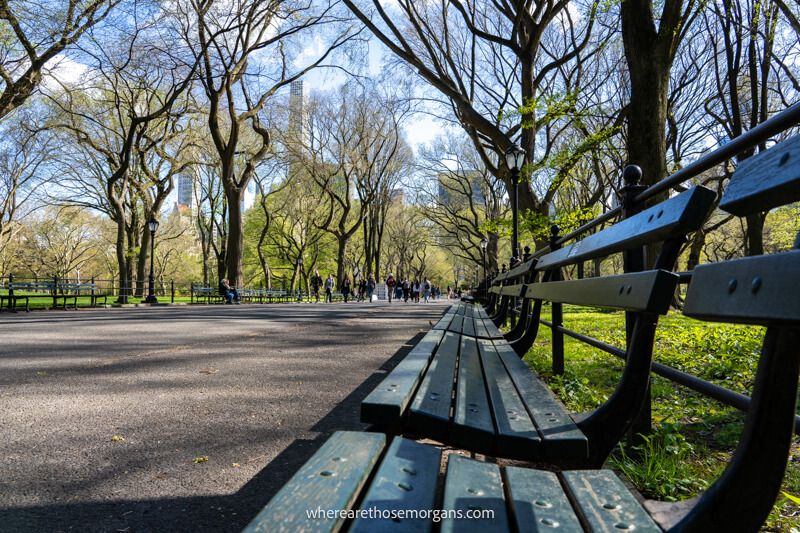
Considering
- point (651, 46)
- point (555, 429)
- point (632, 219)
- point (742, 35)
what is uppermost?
point (742, 35)

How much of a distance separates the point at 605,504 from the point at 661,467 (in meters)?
1.37

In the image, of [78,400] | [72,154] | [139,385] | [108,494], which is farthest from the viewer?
[72,154]

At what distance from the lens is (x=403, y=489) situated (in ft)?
4.09

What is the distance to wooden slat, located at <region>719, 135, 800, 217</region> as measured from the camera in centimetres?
92

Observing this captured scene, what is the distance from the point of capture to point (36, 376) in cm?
472

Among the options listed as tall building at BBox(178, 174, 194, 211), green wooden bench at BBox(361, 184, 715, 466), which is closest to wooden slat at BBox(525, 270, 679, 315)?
green wooden bench at BBox(361, 184, 715, 466)

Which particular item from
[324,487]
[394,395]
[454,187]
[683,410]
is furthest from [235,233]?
[324,487]

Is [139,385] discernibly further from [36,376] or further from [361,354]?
[361,354]

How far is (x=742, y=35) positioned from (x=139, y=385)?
1567 cm

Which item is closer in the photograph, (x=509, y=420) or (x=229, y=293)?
(x=509, y=420)

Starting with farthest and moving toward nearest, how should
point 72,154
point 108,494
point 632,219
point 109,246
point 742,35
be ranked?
point 109,246 → point 72,154 → point 742,35 → point 108,494 → point 632,219

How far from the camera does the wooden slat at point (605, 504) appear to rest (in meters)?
1.14

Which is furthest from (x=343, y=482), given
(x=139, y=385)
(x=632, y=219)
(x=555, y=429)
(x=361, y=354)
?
(x=361, y=354)

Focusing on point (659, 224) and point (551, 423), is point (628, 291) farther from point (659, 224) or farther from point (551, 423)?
point (551, 423)
